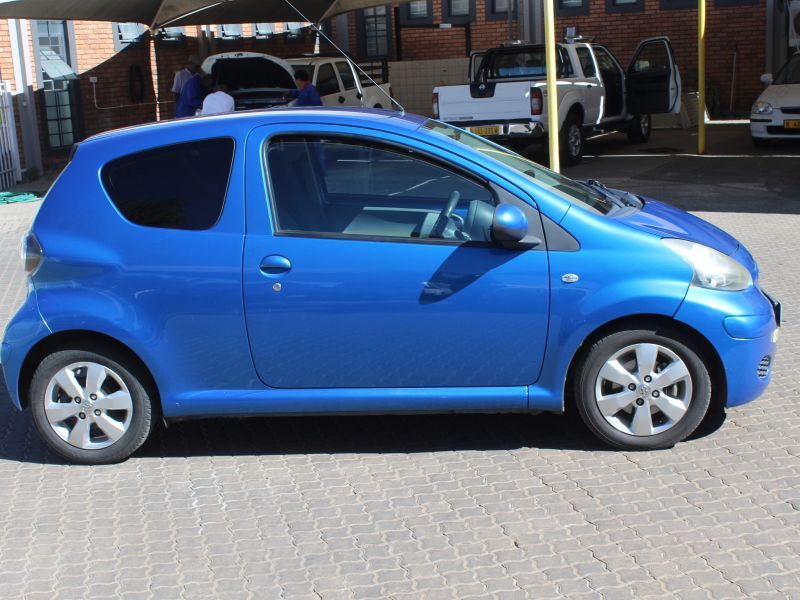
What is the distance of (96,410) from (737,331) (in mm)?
3080

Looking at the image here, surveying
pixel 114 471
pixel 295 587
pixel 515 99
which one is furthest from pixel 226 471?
pixel 515 99

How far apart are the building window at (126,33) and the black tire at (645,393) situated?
18782 millimetres

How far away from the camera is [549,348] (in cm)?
522

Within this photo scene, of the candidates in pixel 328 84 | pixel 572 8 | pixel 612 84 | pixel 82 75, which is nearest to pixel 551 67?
pixel 612 84

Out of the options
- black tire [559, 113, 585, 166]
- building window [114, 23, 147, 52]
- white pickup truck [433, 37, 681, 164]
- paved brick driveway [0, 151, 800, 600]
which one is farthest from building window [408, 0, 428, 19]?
paved brick driveway [0, 151, 800, 600]

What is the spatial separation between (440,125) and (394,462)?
184cm

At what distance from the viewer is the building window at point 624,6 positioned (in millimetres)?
26219

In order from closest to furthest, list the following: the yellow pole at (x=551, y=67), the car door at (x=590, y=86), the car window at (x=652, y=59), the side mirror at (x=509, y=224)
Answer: the side mirror at (x=509, y=224) < the yellow pole at (x=551, y=67) < the car door at (x=590, y=86) < the car window at (x=652, y=59)

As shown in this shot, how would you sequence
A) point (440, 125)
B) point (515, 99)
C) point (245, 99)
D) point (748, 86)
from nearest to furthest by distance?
point (440, 125) < point (515, 99) < point (245, 99) < point (748, 86)

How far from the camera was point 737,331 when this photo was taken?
521 centimetres

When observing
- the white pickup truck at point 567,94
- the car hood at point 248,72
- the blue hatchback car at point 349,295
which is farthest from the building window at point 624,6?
the blue hatchback car at point 349,295

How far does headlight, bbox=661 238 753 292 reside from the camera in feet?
17.2

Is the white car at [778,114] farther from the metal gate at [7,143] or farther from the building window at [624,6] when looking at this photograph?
the metal gate at [7,143]

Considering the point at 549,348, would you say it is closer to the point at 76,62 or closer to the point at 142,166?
the point at 142,166
